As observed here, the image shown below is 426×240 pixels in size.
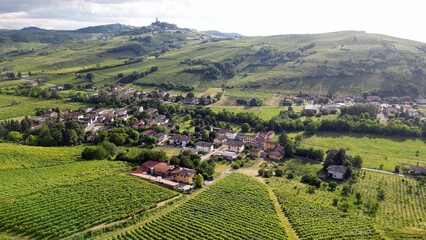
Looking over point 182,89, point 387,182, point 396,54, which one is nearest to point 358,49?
point 396,54

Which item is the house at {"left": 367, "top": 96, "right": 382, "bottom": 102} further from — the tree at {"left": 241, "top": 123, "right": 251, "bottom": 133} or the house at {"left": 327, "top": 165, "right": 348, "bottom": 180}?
the house at {"left": 327, "top": 165, "right": 348, "bottom": 180}

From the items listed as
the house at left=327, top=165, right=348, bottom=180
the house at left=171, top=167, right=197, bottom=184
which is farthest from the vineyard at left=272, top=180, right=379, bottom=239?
the house at left=171, top=167, right=197, bottom=184

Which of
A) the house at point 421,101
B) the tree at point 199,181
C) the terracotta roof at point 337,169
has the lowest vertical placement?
the terracotta roof at point 337,169

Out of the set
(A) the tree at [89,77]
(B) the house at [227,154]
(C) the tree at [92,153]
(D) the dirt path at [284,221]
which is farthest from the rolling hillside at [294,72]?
(D) the dirt path at [284,221]

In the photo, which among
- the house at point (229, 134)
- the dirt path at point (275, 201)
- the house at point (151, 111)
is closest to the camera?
the dirt path at point (275, 201)

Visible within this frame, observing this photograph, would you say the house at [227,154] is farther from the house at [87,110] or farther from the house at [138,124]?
the house at [87,110]

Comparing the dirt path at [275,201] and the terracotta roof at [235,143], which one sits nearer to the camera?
the dirt path at [275,201]

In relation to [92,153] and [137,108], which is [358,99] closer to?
[137,108]

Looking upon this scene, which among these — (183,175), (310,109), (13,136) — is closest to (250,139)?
(183,175)
